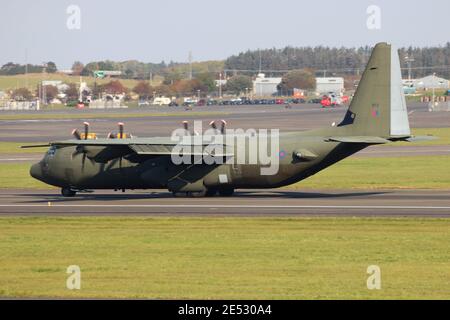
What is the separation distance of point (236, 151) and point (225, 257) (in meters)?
14.4

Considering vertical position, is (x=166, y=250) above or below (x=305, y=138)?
below

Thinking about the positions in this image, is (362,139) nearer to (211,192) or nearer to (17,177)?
(211,192)

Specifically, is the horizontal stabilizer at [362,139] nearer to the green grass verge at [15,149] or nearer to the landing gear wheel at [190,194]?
the landing gear wheel at [190,194]

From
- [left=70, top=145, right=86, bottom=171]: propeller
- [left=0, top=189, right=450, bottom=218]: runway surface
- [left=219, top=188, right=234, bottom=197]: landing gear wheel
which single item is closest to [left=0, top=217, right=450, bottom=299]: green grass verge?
[left=0, top=189, right=450, bottom=218]: runway surface

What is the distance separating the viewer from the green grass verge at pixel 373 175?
4694cm

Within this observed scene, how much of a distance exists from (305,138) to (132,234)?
11.9 meters

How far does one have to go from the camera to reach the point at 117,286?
21391 mm

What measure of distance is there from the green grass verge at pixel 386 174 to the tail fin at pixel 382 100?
7654 mm

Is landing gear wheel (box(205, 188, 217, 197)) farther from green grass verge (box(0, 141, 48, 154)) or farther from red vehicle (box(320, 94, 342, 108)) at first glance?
red vehicle (box(320, 94, 342, 108))

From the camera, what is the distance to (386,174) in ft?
172

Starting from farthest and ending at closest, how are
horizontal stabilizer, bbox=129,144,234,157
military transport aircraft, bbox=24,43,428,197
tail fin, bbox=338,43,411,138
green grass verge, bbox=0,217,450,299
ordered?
horizontal stabilizer, bbox=129,144,234,157 < military transport aircraft, bbox=24,43,428,197 < tail fin, bbox=338,43,411,138 < green grass verge, bbox=0,217,450,299

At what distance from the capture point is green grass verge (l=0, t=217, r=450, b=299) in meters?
21.0
